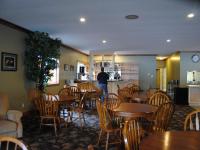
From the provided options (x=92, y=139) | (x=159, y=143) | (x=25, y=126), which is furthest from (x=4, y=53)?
(x=159, y=143)

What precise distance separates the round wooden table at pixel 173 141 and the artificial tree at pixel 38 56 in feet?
15.7

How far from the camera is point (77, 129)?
505 centimetres

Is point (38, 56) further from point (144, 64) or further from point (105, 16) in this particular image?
point (144, 64)

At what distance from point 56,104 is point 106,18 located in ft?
7.43

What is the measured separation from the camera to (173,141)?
6.00 feet

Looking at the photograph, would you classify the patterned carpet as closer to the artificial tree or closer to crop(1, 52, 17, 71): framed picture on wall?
the artificial tree

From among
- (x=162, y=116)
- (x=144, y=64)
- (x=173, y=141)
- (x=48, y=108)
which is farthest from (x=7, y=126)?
(x=144, y=64)

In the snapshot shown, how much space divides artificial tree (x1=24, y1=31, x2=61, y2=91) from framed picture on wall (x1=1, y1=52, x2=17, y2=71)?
1.32 ft

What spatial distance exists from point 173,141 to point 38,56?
5.01 meters

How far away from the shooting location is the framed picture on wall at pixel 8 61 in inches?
212

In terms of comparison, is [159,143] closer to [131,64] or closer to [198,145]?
[198,145]

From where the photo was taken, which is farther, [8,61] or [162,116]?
[8,61]

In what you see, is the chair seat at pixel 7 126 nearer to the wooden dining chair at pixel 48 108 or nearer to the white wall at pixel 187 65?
the wooden dining chair at pixel 48 108

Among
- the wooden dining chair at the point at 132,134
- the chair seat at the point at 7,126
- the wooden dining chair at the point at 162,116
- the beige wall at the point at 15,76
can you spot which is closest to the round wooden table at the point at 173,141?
the wooden dining chair at the point at 132,134
